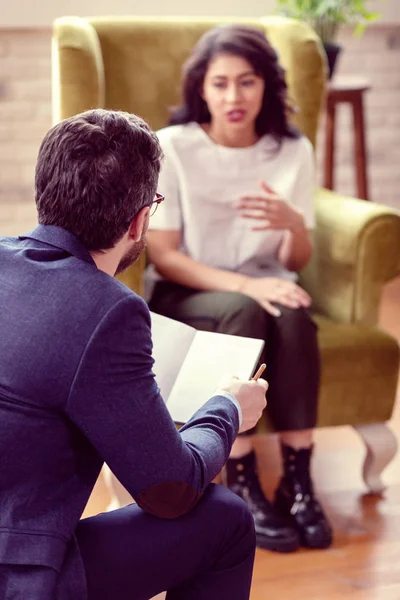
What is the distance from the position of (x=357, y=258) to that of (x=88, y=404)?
47.6 inches

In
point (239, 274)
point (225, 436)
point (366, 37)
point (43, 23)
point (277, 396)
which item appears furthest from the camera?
point (366, 37)

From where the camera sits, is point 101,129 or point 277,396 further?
Answer: point 277,396

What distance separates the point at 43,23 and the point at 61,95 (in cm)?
130

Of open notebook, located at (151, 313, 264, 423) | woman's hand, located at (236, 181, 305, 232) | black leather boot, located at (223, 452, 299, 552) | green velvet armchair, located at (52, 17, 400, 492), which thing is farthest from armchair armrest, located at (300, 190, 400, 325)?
open notebook, located at (151, 313, 264, 423)

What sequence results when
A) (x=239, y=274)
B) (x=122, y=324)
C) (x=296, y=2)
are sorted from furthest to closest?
(x=296, y=2), (x=239, y=274), (x=122, y=324)

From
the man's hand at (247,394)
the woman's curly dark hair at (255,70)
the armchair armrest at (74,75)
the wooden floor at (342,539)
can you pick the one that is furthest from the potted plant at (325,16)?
the man's hand at (247,394)

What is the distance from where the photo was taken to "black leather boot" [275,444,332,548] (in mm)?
1881

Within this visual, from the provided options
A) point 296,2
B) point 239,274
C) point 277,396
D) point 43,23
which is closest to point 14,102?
point 43,23

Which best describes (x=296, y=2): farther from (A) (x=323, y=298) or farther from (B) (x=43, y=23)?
(A) (x=323, y=298)

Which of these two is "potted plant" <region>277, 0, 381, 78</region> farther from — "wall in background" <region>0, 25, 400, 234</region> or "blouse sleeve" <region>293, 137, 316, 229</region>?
"blouse sleeve" <region>293, 137, 316, 229</region>

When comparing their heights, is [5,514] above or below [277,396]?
above

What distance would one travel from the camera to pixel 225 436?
44.2 inches

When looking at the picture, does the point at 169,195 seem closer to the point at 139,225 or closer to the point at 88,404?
the point at 139,225

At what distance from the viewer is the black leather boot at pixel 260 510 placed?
1.86 m
